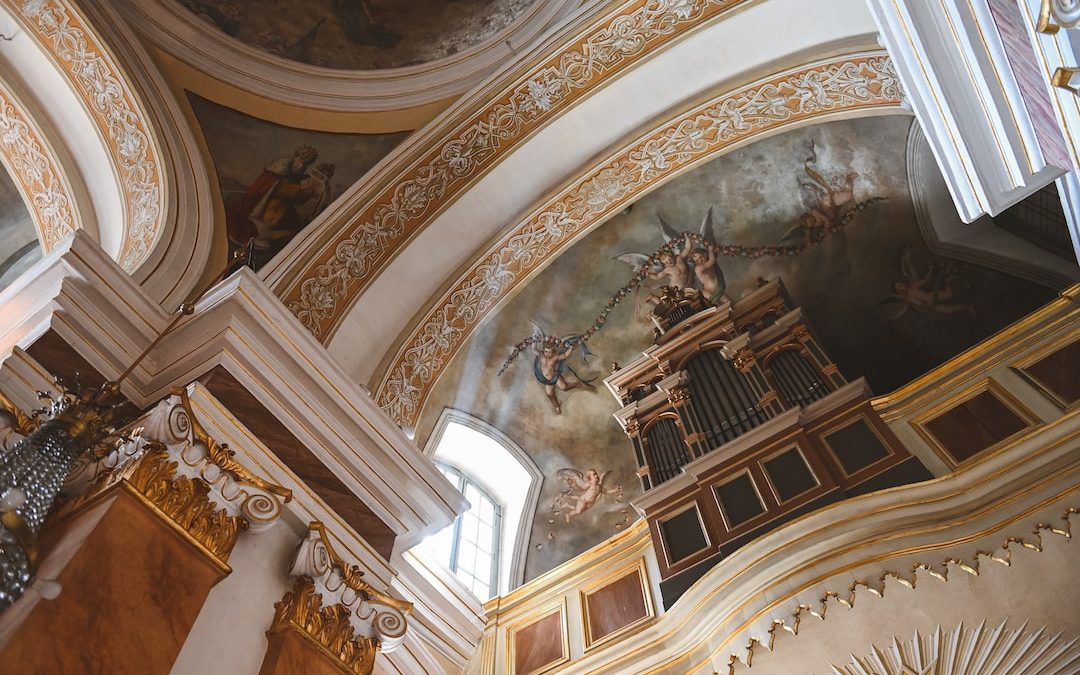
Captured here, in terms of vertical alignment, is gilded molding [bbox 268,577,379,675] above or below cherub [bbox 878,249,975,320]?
below

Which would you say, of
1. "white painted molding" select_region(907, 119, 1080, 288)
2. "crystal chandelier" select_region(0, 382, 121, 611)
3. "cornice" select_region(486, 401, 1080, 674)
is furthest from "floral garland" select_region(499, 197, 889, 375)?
"crystal chandelier" select_region(0, 382, 121, 611)

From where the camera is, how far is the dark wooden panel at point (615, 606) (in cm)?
696

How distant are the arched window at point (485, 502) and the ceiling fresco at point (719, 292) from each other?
0.16 m

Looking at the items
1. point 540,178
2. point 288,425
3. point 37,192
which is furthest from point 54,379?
point 540,178

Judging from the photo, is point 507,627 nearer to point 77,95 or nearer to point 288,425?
point 288,425

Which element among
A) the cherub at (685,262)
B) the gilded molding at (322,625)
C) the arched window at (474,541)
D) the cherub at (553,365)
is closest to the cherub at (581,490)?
the cherub at (553,365)

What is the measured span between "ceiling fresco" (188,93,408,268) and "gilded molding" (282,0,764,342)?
20.4 inches

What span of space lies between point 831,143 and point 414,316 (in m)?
4.87

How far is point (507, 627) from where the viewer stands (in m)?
7.82

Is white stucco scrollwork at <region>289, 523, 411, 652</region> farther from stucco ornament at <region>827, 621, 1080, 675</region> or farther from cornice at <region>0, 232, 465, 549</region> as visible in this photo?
stucco ornament at <region>827, 621, 1080, 675</region>

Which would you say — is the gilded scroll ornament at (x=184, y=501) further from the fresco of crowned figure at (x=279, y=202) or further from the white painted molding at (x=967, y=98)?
the fresco of crowned figure at (x=279, y=202)

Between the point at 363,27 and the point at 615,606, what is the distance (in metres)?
6.81

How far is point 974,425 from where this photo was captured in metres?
6.29

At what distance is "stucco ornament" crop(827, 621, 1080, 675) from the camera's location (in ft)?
14.5
